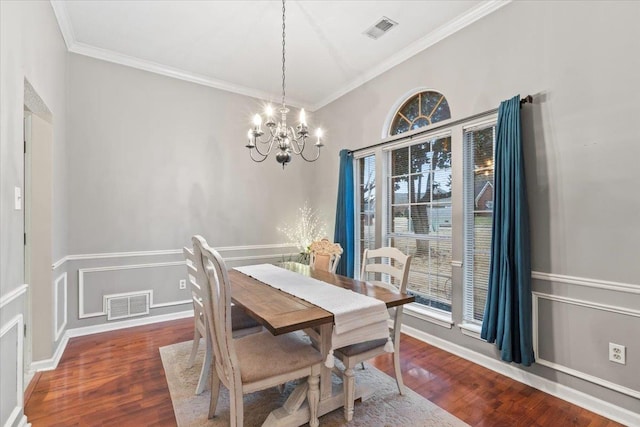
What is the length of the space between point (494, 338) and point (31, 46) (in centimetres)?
386

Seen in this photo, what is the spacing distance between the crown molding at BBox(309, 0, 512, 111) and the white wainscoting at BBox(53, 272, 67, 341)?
3847mm

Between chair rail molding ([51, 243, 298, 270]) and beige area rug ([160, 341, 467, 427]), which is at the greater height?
chair rail molding ([51, 243, 298, 270])

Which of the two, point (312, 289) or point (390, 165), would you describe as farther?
point (390, 165)

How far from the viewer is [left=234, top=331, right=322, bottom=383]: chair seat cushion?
160 centimetres

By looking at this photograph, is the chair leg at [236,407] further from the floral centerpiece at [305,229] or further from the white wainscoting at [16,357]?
the floral centerpiece at [305,229]

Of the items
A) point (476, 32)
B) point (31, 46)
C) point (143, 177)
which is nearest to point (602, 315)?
point (476, 32)

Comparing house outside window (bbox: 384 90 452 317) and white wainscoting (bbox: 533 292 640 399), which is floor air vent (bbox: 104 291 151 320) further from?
white wainscoting (bbox: 533 292 640 399)

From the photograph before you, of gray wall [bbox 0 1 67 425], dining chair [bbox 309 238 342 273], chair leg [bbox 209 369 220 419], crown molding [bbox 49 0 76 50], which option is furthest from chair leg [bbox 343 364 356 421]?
crown molding [bbox 49 0 76 50]

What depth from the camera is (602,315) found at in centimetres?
199

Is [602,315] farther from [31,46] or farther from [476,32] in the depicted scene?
[31,46]

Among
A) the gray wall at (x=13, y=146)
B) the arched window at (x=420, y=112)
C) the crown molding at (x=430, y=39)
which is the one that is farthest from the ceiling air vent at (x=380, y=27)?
the gray wall at (x=13, y=146)

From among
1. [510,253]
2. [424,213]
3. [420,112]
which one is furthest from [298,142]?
[510,253]

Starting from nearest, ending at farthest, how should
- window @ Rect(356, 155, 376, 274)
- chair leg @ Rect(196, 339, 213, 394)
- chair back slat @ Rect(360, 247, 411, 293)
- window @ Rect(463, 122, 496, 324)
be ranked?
chair leg @ Rect(196, 339, 213, 394) < chair back slat @ Rect(360, 247, 411, 293) < window @ Rect(463, 122, 496, 324) < window @ Rect(356, 155, 376, 274)

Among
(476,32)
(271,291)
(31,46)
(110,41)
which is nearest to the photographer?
(31,46)
